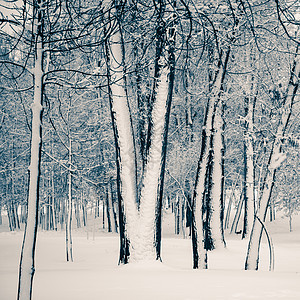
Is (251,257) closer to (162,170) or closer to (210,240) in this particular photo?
(162,170)

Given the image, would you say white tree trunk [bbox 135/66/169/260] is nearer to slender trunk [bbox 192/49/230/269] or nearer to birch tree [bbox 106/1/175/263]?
birch tree [bbox 106/1/175/263]

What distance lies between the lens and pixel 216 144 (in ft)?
48.4

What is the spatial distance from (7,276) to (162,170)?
3.07 m

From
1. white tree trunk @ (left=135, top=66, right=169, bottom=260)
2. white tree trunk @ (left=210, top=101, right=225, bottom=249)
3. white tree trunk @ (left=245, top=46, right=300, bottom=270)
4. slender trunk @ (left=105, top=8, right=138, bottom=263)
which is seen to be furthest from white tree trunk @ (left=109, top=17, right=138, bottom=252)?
white tree trunk @ (left=210, top=101, right=225, bottom=249)

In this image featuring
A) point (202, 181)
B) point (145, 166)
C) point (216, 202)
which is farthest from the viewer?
point (216, 202)

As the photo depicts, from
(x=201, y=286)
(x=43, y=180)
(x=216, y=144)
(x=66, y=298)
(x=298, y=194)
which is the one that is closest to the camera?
(x=66, y=298)

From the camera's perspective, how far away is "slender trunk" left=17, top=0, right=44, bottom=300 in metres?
4.84

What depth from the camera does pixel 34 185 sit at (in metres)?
5.04

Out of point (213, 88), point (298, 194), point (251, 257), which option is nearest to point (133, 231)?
point (251, 257)

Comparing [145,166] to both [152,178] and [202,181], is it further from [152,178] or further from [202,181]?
[202,181]

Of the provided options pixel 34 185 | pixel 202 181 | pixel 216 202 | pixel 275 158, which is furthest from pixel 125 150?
pixel 216 202

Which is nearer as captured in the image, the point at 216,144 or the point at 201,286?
the point at 201,286

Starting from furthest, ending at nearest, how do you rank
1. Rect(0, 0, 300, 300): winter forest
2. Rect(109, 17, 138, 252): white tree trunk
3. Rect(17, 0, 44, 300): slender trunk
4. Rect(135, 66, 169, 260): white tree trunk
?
Rect(109, 17, 138, 252): white tree trunk → Rect(135, 66, 169, 260): white tree trunk → Rect(0, 0, 300, 300): winter forest → Rect(17, 0, 44, 300): slender trunk

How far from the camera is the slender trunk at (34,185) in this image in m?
4.84
